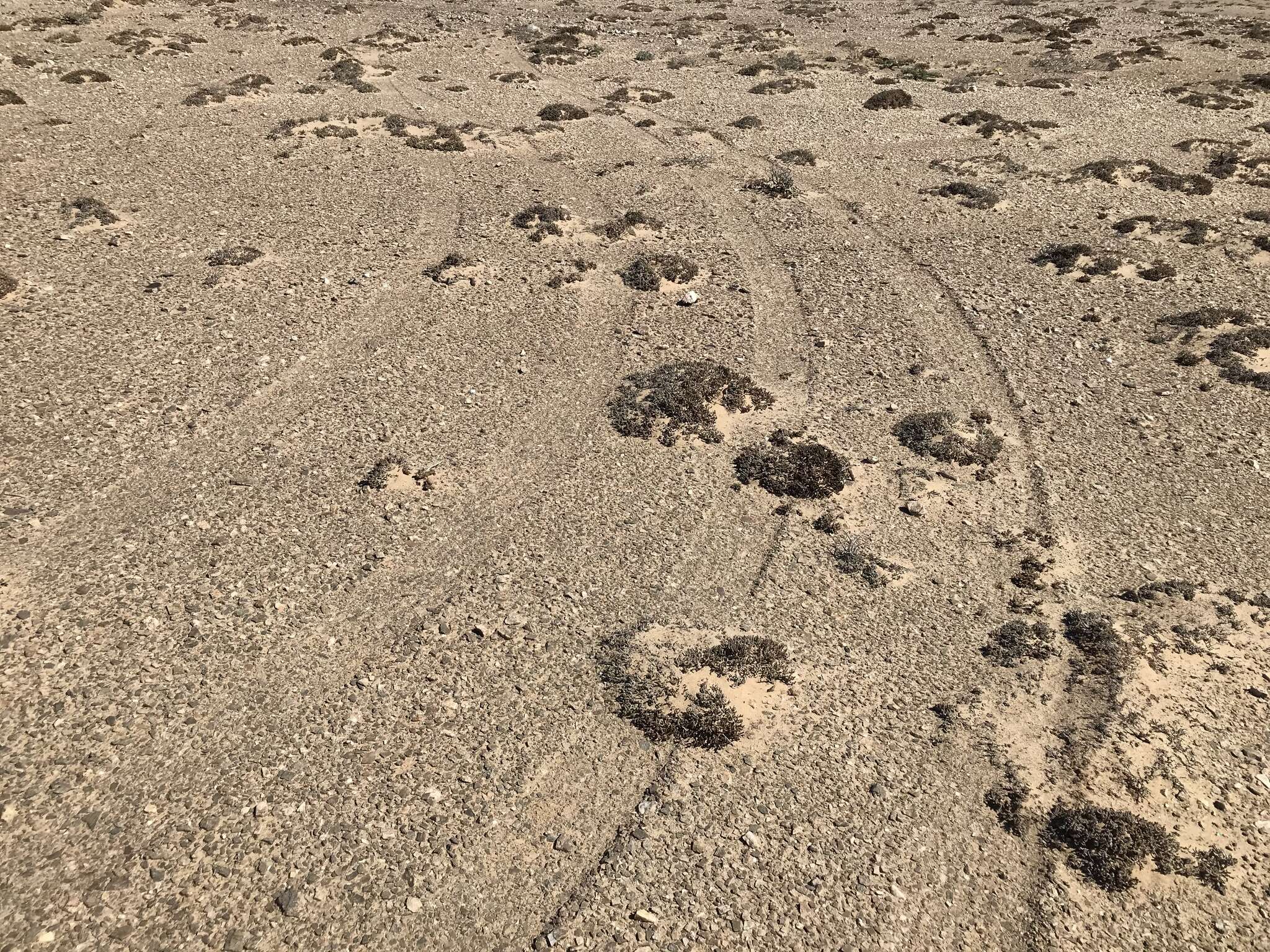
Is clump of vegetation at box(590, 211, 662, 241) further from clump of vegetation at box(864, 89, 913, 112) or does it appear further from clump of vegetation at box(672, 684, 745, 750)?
clump of vegetation at box(864, 89, 913, 112)

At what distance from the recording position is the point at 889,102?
136 ft

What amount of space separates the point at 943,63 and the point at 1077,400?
42437 mm

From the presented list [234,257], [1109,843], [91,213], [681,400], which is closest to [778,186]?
[681,400]

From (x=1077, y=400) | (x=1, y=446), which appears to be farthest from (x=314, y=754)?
(x=1077, y=400)

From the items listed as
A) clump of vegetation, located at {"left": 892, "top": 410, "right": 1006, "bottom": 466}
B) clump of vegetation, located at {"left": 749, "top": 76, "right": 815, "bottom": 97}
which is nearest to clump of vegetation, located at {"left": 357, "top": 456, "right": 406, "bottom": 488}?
clump of vegetation, located at {"left": 892, "top": 410, "right": 1006, "bottom": 466}

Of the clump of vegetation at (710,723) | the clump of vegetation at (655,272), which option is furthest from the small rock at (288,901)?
the clump of vegetation at (655,272)

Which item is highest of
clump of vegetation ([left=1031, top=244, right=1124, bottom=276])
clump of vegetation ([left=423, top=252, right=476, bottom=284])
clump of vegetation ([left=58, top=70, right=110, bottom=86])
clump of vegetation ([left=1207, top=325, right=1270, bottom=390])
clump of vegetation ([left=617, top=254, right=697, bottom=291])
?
clump of vegetation ([left=58, top=70, right=110, bottom=86])

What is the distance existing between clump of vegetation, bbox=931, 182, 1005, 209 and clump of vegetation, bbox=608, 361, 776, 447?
15349 mm

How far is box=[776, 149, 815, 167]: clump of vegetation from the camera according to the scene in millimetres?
33219

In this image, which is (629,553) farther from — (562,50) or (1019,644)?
(562,50)

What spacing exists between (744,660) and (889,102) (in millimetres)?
38451

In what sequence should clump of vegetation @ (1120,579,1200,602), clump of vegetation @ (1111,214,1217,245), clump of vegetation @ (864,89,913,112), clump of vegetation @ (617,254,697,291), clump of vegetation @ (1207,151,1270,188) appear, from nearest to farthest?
clump of vegetation @ (1120,579,1200,602)
clump of vegetation @ (617,254,697,291)
clump of vegetation @ (1111,214,1217,245)
clump of vegetation @ (1207,151,1270,188)
clump of vegetation @ (864,89,913,112)

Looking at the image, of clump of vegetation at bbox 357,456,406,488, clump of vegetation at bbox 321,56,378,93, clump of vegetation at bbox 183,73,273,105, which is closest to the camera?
clump of vegetation at bbox 357,456,406,488

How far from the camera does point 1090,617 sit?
1284 cm
